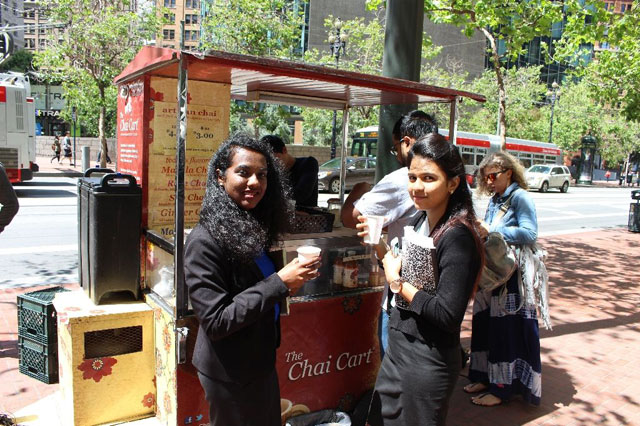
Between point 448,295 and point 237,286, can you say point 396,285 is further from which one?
point 237,286

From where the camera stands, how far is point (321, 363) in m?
3.40

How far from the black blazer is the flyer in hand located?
605 millimetres

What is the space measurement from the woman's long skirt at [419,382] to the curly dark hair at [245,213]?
2.49ft

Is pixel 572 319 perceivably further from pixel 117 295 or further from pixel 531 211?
pixel 117 295

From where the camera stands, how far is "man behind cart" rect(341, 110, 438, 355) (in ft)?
9.23

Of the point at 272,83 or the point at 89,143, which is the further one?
the point at 89,143

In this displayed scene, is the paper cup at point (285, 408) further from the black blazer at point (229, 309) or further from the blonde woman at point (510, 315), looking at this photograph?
the blonde woman at point (510, 315)

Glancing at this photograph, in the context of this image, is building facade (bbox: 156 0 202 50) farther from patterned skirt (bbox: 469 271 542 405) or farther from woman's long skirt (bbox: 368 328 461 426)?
woman's long skirt (bbox: 368 328 461 426)

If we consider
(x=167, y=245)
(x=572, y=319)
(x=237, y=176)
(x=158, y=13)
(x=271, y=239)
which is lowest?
(x=572, y=319)

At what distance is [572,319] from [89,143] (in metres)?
34.3

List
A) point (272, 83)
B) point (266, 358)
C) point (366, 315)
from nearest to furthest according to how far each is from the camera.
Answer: point (266, 358) → point (366, 315) → point (272, 83)

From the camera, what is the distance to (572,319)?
20.8ft

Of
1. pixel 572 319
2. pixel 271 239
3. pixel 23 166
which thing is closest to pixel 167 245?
pixel 271 239

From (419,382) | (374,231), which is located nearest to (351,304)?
(374,231)
